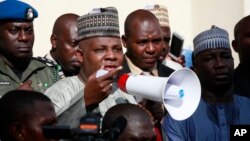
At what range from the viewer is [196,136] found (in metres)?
5.27

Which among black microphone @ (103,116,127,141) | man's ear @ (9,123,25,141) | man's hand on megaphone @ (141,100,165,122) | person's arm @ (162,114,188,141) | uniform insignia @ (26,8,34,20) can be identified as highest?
uniform insignia @ (26,8,34,20)

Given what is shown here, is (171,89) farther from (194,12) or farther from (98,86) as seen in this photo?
(194,12)

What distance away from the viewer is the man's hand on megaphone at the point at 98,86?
4.22 m

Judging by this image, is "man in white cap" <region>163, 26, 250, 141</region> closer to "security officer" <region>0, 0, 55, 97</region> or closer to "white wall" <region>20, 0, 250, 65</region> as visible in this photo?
"security officer" <region>0, 0, 55, 97</region>

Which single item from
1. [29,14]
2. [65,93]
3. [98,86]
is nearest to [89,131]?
[98,86]

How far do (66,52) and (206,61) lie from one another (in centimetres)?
140

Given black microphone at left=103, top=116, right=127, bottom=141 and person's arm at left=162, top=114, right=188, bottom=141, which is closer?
black microphone at left=103, top=116, right=127, bottom=141

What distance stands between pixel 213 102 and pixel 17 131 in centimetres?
213

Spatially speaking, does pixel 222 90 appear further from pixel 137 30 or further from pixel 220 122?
pixel 137 30

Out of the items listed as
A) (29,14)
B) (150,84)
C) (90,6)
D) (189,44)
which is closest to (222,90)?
(150,84)

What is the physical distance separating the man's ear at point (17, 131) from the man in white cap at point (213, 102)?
5.69ft

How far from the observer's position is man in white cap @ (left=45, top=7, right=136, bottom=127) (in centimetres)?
427

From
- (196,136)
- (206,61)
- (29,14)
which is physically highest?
(29,14)

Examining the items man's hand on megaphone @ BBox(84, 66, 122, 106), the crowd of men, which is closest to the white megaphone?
the crowd of men
